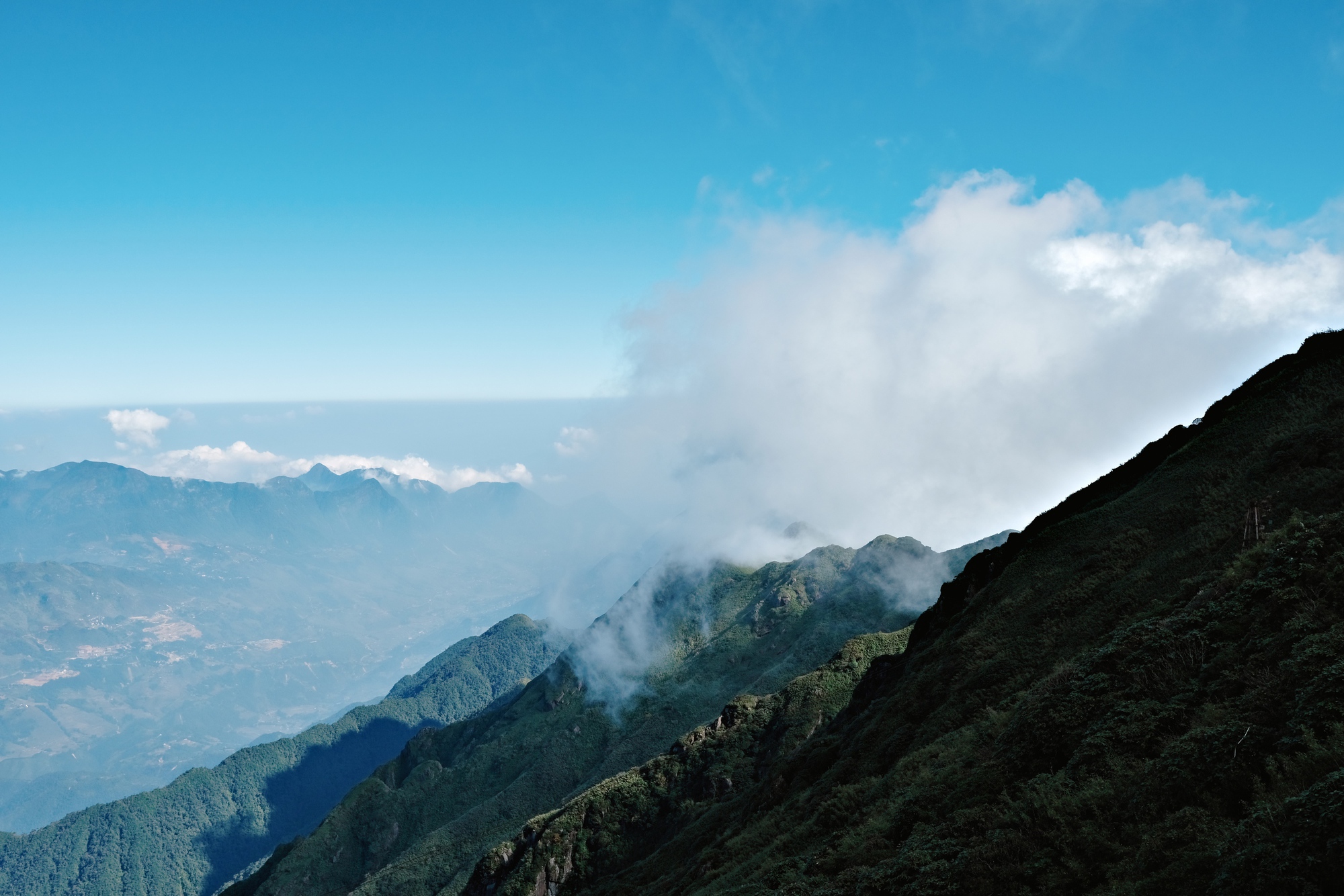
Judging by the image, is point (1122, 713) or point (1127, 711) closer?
point (1127, 711)

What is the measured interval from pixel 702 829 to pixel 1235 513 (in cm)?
6818

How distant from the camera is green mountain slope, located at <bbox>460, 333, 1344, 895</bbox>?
808 inches

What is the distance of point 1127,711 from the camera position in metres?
28.7

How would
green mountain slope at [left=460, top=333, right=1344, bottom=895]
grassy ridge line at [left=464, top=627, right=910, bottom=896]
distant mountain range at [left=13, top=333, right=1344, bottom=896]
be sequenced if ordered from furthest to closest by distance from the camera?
grassy ridge line at [left=464, top=627, right=910, bottom=896] → distant mountain range at [left=13, top=333, right=1344, bottom=896] → green mountain slope at [left=460, top=333, right=1344, bottom=895]

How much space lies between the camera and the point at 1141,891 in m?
19.0

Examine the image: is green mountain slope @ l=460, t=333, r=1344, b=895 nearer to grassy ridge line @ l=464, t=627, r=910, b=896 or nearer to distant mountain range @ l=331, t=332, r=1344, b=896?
distant mountain range @ l=331, t=332, r=1344, b=896

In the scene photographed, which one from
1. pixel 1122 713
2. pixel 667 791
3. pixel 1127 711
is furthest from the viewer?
pixel 667 791

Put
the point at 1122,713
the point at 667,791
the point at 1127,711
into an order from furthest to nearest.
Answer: the point at 667,791, the point at 1122,713, the point at 1127,711

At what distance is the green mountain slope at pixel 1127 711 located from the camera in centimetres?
2053

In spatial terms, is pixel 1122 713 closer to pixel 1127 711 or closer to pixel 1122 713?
pixel 1122 713

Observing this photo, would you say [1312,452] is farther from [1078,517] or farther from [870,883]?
[870,883]

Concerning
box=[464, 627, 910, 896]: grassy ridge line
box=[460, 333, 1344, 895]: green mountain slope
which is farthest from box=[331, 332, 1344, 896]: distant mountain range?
box=[464, 627, 910, 896]: grassy ridge line

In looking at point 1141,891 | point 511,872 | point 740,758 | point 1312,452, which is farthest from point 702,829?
point 1141,891

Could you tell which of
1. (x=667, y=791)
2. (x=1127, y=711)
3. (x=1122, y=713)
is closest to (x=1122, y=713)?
(x=1122, y=713)
